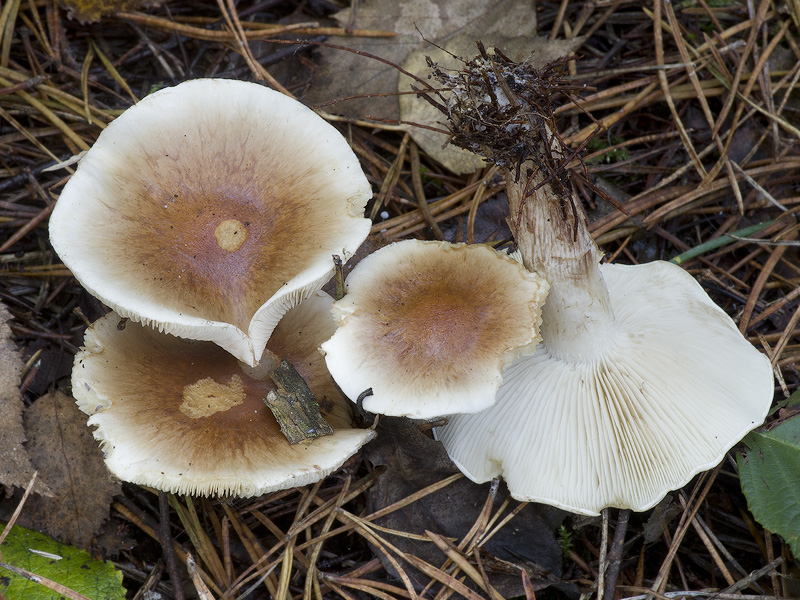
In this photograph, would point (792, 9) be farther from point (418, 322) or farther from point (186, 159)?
point (186, 159)

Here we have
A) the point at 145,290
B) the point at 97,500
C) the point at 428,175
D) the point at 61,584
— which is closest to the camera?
the point at 145,290

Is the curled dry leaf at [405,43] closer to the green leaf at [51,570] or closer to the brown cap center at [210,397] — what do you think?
the brown cap center at [210,397]

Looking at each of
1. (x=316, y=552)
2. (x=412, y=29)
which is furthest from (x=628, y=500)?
(x=412, y=29)

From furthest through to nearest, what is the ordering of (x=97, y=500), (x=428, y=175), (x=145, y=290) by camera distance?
(x=428, y=175), (x=97, y=500), (x=145, y=290)

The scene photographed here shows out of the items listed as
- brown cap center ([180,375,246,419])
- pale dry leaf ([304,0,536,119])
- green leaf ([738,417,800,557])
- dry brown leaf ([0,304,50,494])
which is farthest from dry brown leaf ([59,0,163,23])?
green leaf ([738,417,800,557])

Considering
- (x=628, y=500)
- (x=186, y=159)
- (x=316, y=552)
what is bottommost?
(x=316, y=552)

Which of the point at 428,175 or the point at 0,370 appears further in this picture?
the point at 428,175

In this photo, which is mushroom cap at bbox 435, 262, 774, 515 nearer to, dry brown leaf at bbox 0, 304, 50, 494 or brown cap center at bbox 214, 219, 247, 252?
brown cap center at bbox 214, 219, 247, 252

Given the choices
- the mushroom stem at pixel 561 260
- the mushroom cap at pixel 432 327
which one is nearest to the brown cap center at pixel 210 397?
the mushroom cap at pixel 432 327
